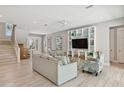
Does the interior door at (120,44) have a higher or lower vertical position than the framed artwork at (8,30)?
lower

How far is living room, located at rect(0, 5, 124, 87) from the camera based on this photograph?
3.40 m

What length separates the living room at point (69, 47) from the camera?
3400 millimetres

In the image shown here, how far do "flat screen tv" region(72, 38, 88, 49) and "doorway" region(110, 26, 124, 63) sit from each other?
1.77 meters

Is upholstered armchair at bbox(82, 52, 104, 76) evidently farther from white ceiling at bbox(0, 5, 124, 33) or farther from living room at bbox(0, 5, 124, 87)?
white ceiling at bbox(0, 5, 124, 33)

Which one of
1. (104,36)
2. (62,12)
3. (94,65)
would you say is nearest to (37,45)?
(104,36)

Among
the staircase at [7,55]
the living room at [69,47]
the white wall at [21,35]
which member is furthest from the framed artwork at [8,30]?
the staircase at [7,55]

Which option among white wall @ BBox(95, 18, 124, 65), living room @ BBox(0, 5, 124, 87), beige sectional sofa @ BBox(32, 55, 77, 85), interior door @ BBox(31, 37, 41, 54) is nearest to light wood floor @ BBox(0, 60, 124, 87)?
living room @ BBox(0, 5, 124, 87)

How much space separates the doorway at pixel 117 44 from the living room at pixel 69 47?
36 centimetres

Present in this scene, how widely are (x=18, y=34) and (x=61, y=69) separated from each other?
739 cm

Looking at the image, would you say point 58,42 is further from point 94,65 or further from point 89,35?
point 94,65

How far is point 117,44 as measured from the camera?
678 centimetres

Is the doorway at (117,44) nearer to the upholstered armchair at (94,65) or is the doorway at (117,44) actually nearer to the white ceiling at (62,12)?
the white ceiling at (62,12)
